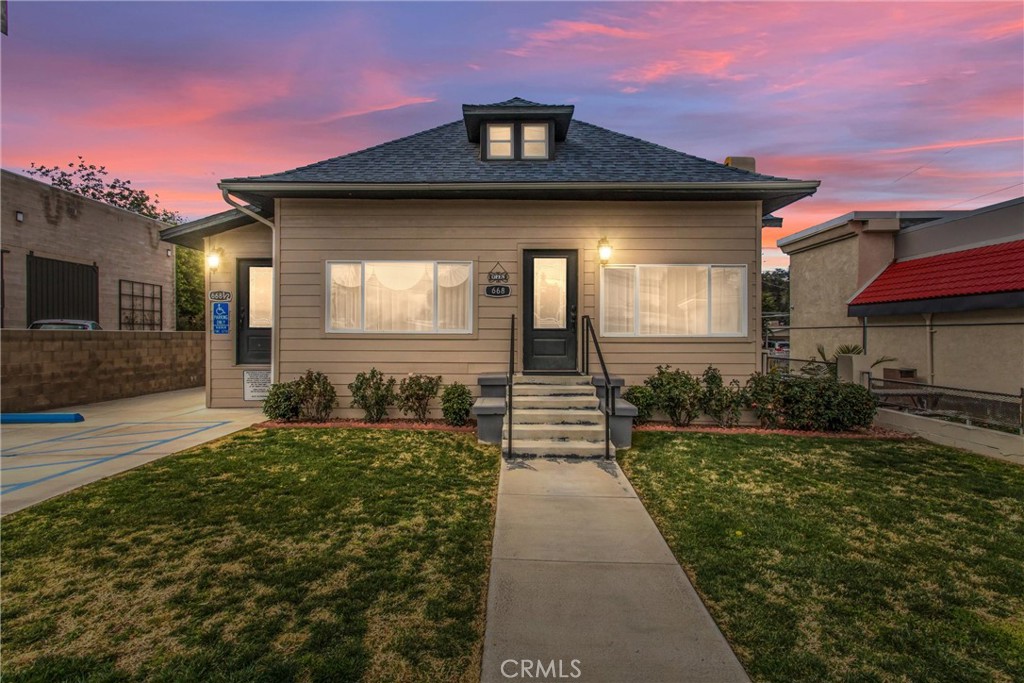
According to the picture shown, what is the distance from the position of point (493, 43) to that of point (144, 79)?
8.38 meters

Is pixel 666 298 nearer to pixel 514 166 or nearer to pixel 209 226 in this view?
pixel 514 166

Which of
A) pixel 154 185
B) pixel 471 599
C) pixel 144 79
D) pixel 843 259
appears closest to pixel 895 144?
pixel 843 259

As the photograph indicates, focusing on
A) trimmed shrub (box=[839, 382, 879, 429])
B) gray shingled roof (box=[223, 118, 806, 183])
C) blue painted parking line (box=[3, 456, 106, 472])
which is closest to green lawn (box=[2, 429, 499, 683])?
blue painted parking line (box=[3, 456, 106, 472])

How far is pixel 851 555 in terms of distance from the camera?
10.2ft

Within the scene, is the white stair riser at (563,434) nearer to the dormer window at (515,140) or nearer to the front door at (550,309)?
the front door at (550,309)

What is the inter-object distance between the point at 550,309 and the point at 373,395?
3.40 m

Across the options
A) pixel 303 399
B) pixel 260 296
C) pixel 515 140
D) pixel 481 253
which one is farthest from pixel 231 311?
pixel 515 140

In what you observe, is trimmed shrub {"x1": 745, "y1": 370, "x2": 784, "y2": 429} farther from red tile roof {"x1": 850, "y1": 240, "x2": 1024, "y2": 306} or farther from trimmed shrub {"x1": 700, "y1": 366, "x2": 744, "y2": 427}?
red tile roof {"x1": 850, "y1": 240, "x2": 1024, "y2": 306}

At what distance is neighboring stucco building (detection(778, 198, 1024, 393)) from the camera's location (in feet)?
24.5

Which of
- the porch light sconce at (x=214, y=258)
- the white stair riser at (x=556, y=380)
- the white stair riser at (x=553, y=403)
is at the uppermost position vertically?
the porch light sconce at (x=214, y=258)

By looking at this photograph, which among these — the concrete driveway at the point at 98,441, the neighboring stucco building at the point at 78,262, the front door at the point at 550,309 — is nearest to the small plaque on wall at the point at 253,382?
the concrete driveway at the point at 98,441

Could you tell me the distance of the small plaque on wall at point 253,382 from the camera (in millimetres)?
8836

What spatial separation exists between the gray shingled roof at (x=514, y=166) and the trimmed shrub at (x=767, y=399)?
3277mm

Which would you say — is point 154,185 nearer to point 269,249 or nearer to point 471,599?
point 269,249
